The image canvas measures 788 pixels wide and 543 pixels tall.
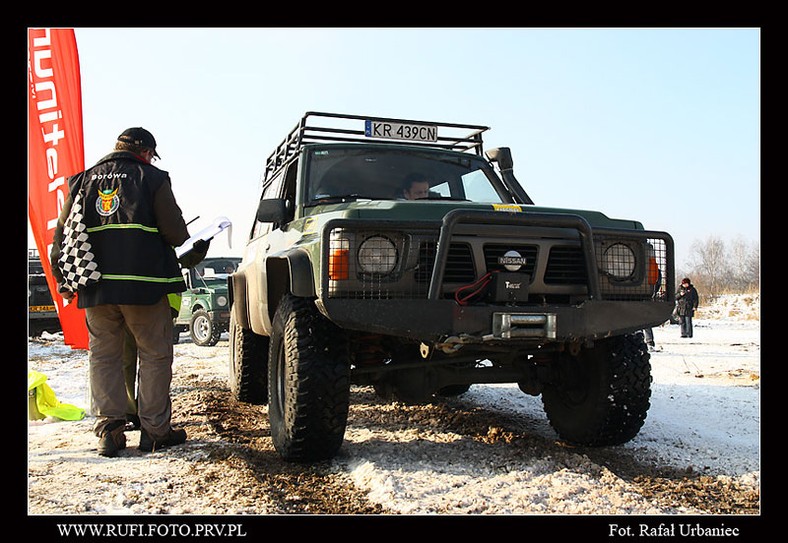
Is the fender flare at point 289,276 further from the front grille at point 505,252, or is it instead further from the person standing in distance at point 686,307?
the person standing in distance at point 686,307

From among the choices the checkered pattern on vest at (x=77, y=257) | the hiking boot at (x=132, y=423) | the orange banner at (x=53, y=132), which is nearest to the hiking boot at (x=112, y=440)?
the hiking boot at (x=132, y=423)

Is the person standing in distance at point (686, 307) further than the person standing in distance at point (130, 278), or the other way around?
the person standing in distance at point (686, 307)

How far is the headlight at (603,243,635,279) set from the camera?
3.90m

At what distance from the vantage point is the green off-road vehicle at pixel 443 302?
3420 millimetres

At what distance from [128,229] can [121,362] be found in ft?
2.92

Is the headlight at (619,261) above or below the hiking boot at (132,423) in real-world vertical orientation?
above

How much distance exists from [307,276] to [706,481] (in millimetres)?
2431

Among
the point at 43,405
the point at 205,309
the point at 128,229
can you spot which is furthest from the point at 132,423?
the point at 205,309

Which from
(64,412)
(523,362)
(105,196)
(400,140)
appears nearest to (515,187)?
(400,140)

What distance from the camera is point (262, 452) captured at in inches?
161

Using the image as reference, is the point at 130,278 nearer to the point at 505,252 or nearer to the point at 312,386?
the point at 312,386

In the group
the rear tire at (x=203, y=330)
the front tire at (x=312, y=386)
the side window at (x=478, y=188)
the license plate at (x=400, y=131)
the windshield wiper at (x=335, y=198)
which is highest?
the license plate at (x=400, y=131)

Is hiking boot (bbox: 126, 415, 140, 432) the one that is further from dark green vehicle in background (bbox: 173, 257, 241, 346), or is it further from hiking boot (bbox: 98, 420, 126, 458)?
dark green vehicle in background (bbox: 173, 257, 241, 346)

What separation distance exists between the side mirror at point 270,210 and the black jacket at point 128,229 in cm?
58
